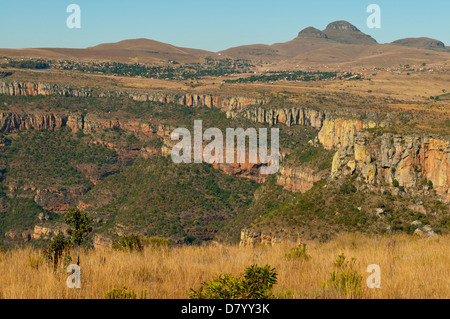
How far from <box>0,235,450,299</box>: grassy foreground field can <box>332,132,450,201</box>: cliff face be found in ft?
93.0

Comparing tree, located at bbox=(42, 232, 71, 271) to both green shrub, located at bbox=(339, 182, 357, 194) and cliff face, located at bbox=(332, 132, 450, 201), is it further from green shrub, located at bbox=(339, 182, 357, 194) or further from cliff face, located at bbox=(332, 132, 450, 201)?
green shrub, located at bbox=(339, 182, 357, 194)

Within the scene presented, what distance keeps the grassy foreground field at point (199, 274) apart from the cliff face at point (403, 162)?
28354mm

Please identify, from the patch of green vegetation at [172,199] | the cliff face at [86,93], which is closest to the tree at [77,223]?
the patch of green vegetation at [172,199]

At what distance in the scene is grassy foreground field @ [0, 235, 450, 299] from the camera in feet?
24.2

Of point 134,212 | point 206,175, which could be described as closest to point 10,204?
point 134,212

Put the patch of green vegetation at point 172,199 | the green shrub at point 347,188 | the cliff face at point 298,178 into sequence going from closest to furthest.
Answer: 1. the green shrub at point 347,188
2. the cliff face at point 298,178
3. the patch of green vegetation at point 172,199

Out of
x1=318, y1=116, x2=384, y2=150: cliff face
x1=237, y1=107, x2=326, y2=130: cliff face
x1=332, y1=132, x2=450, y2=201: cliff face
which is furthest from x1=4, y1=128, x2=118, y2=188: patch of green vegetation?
x1=332, y1=132, x2=450, y2=201: cliff face

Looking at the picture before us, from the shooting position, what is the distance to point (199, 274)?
873cm

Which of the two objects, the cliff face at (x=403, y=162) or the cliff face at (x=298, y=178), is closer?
the cliff face at (x=403, y=162)

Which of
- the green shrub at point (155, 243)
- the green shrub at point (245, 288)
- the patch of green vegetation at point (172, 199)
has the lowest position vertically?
the patch of green vegetation at point (172, 199)

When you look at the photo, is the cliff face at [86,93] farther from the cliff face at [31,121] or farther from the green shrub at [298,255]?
the green shrub at [298,255]

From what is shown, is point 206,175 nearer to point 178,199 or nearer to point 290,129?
point 178,199

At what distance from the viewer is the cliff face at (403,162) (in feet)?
120
